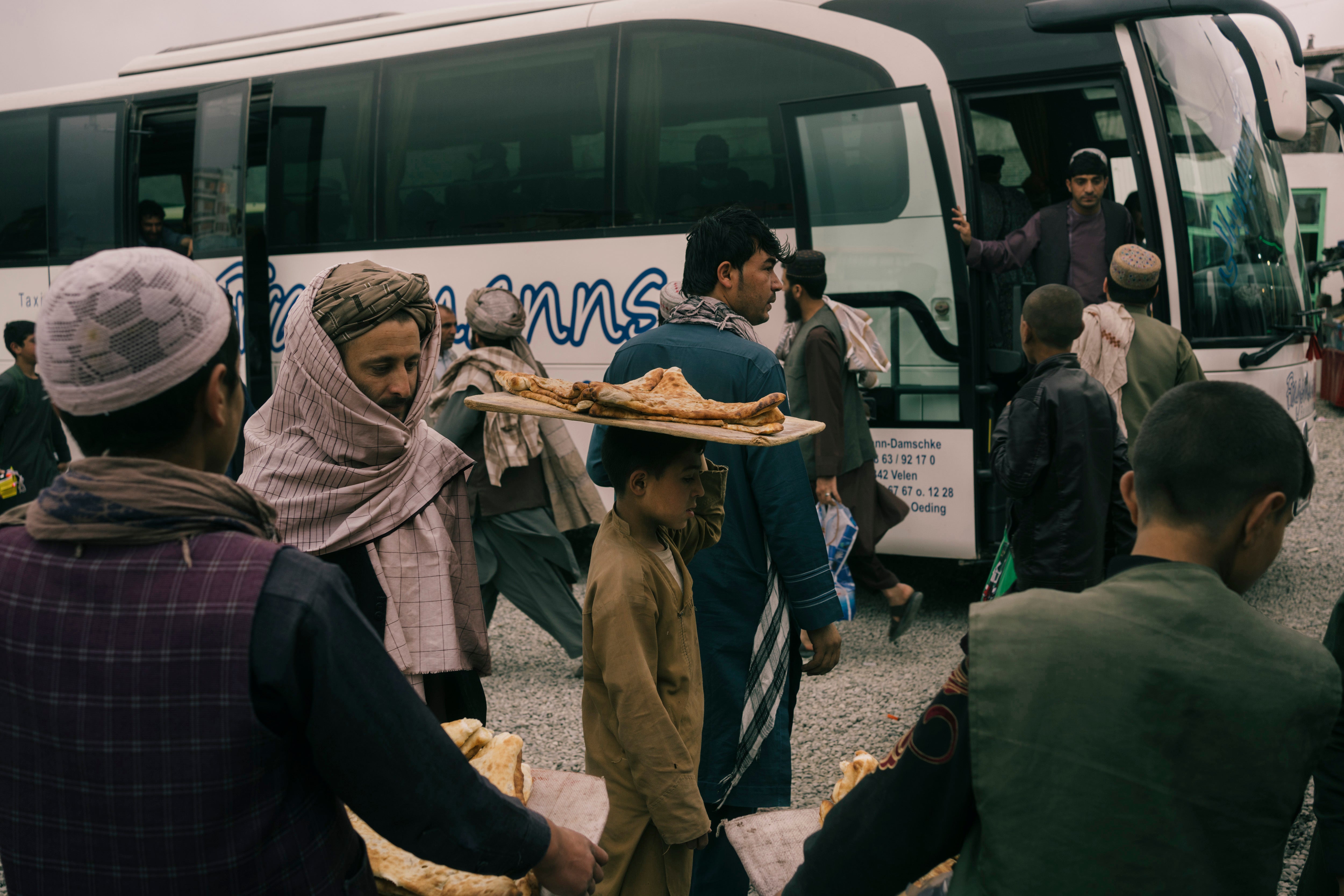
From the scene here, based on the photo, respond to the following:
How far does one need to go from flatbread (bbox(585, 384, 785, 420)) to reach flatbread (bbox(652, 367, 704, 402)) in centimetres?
10

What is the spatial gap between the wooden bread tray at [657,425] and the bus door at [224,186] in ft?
22.7

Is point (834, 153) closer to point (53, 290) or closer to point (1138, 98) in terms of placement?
point (1138, 98)

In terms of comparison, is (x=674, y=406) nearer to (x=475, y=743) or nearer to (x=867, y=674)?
(x=475, y=743)

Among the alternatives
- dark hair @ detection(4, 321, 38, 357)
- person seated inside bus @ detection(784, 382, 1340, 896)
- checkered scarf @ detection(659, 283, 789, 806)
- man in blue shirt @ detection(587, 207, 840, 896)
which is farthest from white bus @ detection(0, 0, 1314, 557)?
person seated inside bus @ detection(784, 382, 1340, 896)

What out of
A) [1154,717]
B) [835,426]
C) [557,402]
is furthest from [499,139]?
[1154,717]

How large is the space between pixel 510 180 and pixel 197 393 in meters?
6.52

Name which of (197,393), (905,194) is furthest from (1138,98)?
(197,393)

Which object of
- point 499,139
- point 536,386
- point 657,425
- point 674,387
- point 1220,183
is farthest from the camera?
point 499,139

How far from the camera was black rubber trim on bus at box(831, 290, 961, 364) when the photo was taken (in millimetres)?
5914

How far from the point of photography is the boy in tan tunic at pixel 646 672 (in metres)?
2.19

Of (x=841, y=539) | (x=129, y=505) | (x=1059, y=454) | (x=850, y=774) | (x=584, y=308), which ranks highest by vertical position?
(x=584, y=308)

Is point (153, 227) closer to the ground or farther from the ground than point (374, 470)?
farther from the ground

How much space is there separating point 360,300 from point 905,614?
3940mm

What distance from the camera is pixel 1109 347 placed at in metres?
5.05
